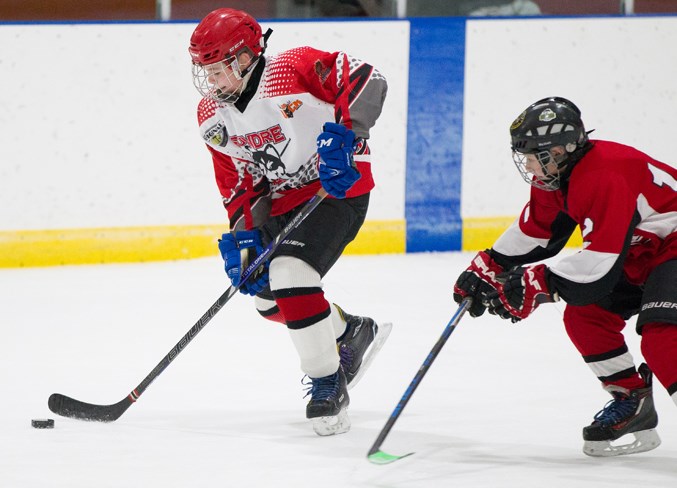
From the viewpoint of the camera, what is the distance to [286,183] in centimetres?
319

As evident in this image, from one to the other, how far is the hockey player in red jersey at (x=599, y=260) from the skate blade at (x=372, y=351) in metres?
0.62

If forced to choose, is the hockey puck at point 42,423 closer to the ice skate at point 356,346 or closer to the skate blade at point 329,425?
the skate blade at point 329,425

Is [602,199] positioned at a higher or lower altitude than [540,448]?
higher

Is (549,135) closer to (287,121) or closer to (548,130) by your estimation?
(548,130)

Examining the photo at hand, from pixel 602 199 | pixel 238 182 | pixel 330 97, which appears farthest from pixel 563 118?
pixel 238 182

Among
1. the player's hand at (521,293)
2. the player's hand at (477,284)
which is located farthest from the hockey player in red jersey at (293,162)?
the player's hand at (521,293)

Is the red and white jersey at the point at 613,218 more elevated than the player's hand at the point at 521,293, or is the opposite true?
the red and white jersey at the point at 613,218

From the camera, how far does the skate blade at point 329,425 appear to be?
9.80 feet

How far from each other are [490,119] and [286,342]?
209 centimetres

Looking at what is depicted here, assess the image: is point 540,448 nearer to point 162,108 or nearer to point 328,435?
point 328,435

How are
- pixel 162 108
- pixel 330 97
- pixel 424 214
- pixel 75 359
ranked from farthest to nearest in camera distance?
pixel 424 214 → pixel 162 108 → pixel 75 359 → pixel 330 97

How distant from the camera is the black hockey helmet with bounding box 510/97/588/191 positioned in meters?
2.62

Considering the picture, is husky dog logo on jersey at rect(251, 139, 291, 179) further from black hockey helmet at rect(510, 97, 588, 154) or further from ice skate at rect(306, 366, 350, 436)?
black hockey helmet at rect(510, 97, 588, 154)

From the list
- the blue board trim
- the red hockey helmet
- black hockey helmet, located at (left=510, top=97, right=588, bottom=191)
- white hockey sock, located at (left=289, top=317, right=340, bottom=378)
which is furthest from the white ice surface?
the red hockey helmet
